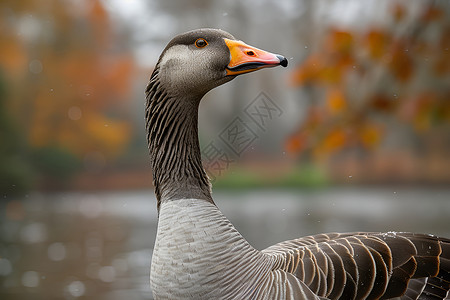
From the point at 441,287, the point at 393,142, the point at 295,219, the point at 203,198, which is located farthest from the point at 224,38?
the point at 393,142

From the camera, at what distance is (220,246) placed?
→ 6.76 ft

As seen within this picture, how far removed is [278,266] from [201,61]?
85 centimetres

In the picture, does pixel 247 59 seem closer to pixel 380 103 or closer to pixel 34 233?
pixel 380 103

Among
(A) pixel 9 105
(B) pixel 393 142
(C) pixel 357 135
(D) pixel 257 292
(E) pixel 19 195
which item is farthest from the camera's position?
(B) pixel 393 142

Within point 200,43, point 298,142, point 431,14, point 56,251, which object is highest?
point 431,14

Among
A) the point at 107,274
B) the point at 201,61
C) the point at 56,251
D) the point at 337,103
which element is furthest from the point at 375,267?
the point at 56,251

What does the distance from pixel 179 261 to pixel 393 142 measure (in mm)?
12053

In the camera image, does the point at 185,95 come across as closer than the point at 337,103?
Yes

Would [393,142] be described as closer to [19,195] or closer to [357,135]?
[19,195]

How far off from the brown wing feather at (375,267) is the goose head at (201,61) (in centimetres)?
76

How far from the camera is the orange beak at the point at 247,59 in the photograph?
2057mm

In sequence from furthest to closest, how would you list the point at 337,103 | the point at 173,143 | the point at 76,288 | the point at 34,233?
the point at 34,233 → the point at 76,288 → the point at 337,103 → the point at 173,143

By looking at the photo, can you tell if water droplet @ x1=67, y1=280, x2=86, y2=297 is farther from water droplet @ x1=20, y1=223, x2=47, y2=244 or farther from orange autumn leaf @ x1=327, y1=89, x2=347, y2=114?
water droplet @ x1=20, y1=223, x2=47, y2=244

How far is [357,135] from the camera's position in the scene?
3.99 m
